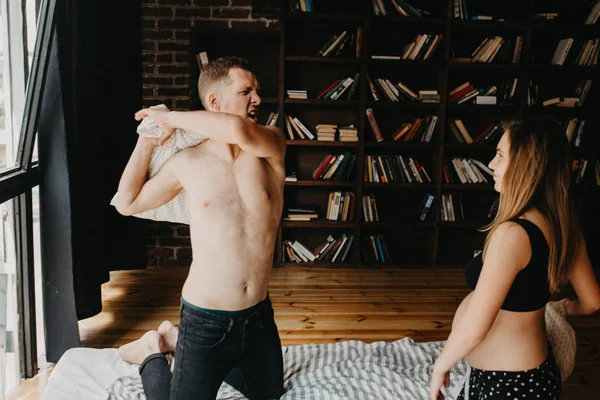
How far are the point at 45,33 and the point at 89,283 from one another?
1247mm

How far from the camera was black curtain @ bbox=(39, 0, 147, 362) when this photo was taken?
2.78 meters

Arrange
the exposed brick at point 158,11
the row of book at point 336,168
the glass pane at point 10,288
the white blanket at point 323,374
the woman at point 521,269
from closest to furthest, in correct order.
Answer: the woman at point 521,269
the white blanket at point 323,374
the glass pane at point 10,288
the exposed brick at point 158,11
the row of book at point 336,168

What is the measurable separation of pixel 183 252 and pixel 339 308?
155 centimetres

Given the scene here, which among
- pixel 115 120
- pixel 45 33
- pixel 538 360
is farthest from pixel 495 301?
pixel 115 120

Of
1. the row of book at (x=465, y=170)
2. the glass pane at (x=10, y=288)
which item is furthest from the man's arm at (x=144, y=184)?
the row of book at (x=465, y=170)

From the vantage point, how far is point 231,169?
1938 mm

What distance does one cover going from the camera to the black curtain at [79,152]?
2781 mm

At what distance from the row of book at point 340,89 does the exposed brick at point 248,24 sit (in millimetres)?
704

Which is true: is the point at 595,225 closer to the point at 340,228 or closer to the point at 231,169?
the point at 340,228

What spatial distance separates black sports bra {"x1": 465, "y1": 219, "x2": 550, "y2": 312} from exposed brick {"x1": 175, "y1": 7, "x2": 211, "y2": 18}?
369 cm

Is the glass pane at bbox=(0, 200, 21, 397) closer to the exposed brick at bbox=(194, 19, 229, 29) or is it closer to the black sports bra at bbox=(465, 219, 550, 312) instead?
the black sports bra at bbox=(465, 219, 550, 312)

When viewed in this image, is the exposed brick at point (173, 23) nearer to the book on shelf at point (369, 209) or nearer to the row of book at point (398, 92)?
the row of book at point (398, 92)

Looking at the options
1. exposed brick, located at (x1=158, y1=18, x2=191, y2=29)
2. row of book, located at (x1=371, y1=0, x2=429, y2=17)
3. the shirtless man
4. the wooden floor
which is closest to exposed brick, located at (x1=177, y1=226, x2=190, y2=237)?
the wooden floor

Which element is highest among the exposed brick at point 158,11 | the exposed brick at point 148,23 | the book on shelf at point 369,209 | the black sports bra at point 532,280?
the exposed brick at point 158,11
